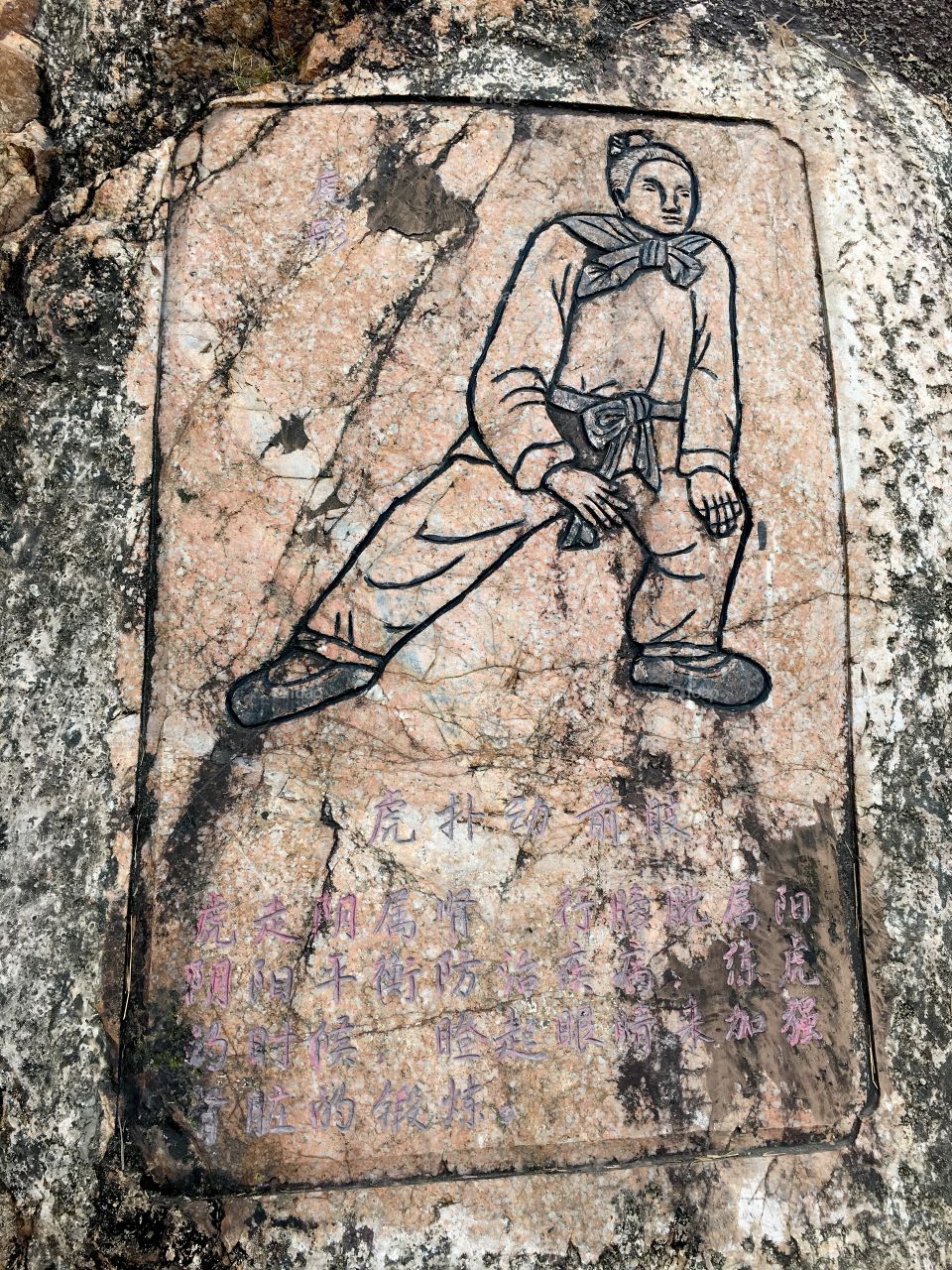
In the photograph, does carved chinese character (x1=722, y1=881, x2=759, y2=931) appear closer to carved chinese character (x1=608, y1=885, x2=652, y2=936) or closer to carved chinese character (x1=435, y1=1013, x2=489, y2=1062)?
carved chinese character (x1=608, y1=885, x2=652, y2=936)

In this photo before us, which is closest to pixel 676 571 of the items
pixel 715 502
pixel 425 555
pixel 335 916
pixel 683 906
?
pixel 715 502

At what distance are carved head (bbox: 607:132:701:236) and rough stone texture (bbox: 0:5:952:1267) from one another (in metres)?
0.18

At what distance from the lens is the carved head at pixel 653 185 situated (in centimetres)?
256

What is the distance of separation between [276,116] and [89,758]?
1726mm

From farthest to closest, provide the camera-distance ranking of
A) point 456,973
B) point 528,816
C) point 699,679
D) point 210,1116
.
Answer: point 699,679
point 528,816
point 456,973
point 210,1116

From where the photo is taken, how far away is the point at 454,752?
7.29 feet

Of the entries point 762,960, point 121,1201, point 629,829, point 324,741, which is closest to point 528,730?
point 629,829

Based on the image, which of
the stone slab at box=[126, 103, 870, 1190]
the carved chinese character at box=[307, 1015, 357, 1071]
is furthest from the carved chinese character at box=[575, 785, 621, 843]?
the carved chinese character at box=[307, 1015, 357, 1071]

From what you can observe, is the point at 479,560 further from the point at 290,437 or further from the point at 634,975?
the point at 634,975

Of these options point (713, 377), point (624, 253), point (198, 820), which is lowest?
point (198, 820)

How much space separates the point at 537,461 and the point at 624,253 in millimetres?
623

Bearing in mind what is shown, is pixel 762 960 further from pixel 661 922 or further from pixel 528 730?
pixel 528 730

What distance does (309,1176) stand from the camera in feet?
6.49

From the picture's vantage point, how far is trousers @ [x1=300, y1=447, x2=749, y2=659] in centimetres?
229
